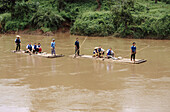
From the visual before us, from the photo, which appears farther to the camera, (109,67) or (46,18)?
(46,18)

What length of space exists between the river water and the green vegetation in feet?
41.0

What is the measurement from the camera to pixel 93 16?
3052 cm

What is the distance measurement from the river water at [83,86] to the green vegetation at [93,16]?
41.0ft

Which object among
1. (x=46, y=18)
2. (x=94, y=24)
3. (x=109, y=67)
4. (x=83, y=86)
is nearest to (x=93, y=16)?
(x=94, y=24)

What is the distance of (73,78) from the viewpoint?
1079cm

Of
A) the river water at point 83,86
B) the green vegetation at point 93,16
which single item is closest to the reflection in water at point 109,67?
the river water at point 83,86

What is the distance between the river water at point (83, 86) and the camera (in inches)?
295

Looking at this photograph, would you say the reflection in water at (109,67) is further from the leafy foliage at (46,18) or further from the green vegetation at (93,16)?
the leafy foliage at (46,18)

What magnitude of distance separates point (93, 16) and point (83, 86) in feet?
71.7

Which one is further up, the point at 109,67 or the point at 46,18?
the point at 46,18

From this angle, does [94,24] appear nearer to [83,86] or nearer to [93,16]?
[93,16]

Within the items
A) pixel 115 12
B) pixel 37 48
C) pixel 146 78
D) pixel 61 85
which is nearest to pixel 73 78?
pixel 61 85

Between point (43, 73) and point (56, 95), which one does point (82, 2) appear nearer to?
point (43, 73)

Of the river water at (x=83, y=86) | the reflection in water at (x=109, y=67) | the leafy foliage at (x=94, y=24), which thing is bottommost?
the river water at (x=83, y=86)
